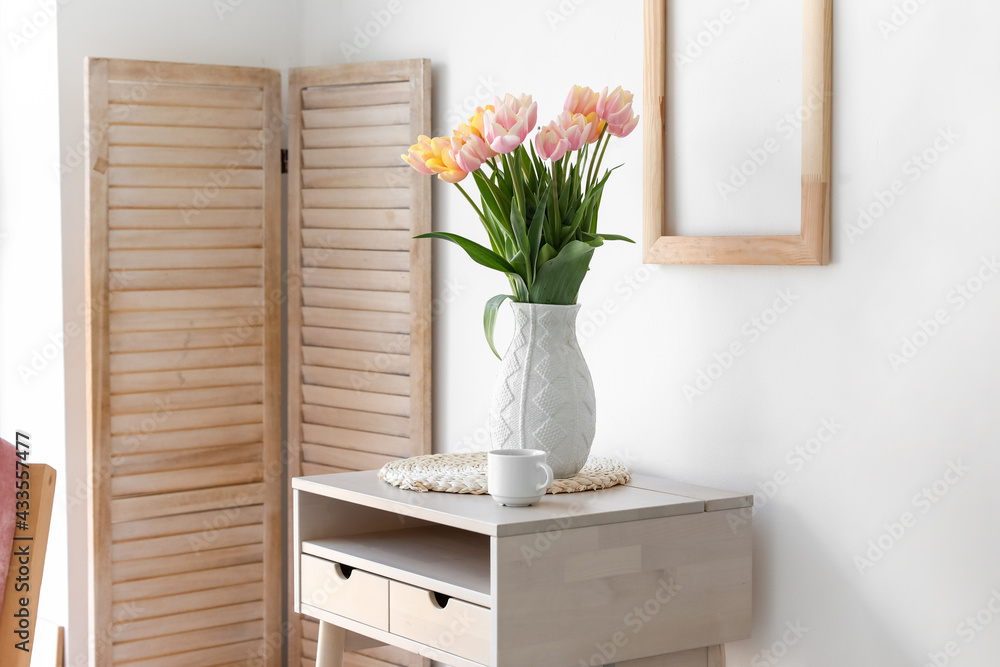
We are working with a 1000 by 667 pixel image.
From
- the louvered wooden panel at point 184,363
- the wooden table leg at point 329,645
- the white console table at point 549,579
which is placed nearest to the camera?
the white console table at point 549,579

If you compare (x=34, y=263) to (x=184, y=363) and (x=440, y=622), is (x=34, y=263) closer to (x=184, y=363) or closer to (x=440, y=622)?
(x=184, y=363)

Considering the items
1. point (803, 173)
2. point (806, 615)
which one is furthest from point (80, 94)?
point (806, 615)

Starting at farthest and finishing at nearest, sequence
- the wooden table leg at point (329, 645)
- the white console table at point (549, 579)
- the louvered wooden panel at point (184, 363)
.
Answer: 1. the louvered wooden panel at point (184, 363)
2. the wooden table leg at point (329, 645)
3. the white console table at point (549, 579)

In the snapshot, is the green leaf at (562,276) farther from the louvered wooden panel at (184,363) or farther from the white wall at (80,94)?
the white wall at (80,94)

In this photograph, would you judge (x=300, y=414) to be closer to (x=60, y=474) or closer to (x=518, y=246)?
(x=60, y=474)

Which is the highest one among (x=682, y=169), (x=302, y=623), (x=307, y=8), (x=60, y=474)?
(x=307, y=8)

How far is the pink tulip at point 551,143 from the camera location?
1594mm

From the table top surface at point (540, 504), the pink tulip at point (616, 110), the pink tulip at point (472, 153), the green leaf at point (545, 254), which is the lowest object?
the table top surface at point (540, 504)

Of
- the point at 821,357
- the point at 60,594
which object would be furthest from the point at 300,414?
the point at 821,357

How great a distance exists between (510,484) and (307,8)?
5.06 ft

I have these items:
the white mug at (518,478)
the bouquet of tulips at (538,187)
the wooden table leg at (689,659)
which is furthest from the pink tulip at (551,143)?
the wooden table leg at (689,659)

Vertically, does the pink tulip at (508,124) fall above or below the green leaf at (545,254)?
above

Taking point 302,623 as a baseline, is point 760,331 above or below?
above

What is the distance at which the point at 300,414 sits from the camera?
8.18 ft
